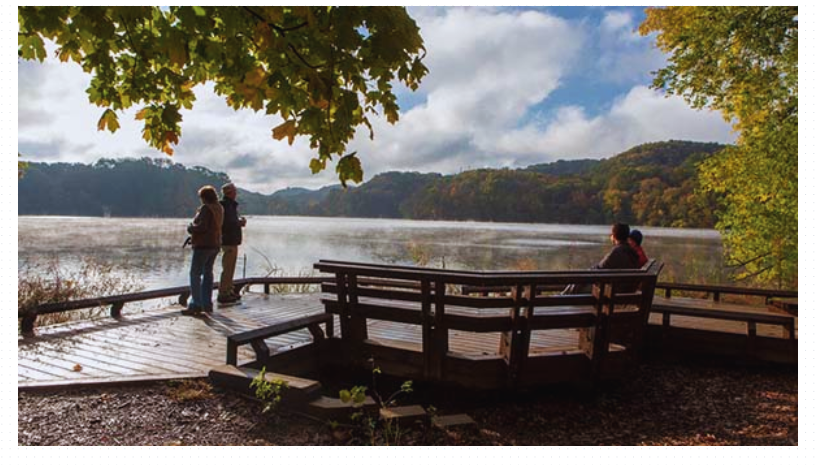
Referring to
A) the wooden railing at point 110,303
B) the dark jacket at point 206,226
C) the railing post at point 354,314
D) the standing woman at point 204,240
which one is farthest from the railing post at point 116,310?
the railing post at point 354,314

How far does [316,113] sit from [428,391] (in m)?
3.12

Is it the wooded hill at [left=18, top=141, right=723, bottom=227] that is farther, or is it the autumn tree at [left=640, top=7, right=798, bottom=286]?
the wooded hill at [left=18, top=141, right=723, bottom=227]

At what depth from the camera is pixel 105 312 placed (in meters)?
9.33

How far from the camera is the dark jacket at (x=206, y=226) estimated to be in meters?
6.66

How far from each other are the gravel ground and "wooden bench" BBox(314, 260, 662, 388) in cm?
37

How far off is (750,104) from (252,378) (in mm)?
10311

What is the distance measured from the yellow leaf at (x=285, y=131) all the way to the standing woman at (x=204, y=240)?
14.5ft

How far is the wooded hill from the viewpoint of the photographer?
29.5 m

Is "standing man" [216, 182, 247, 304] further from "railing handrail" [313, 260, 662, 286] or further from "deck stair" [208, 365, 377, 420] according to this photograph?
"deck stair" [208, 365, 377, 420]

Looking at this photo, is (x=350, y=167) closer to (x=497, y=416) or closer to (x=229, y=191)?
(x=497, y=416)

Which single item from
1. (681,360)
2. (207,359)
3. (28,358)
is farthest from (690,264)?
(28,358)

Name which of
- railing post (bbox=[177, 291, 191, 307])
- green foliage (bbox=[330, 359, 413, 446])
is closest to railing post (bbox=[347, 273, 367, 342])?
green foliage (bbox=[330, 359, 413, 446])

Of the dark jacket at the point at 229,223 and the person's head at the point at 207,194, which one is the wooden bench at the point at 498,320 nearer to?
the person's head at the point at 207,194
